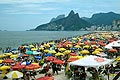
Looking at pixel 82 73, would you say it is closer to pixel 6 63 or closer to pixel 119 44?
Answer: pixel 6 63

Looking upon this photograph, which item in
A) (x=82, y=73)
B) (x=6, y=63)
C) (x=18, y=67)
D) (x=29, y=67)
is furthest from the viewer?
(x=6, y=63)

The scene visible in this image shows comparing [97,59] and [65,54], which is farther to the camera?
[65,54]

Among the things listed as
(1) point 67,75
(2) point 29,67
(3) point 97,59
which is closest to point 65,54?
(1) point 67,75

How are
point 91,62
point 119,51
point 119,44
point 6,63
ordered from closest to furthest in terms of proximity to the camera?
point 91,62 < point 6,63 < point 119,44 < point 119,51

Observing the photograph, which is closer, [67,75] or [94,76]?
[94,76]

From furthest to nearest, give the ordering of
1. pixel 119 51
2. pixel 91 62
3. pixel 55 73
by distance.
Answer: pixel 119 51, pixel 55 73, pixel 91 62

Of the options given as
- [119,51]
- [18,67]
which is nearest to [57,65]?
[18,67]

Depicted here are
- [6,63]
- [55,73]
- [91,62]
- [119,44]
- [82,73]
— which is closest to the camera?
[91,62]

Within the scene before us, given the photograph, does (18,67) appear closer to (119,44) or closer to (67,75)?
(67,75)

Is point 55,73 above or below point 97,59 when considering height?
below
